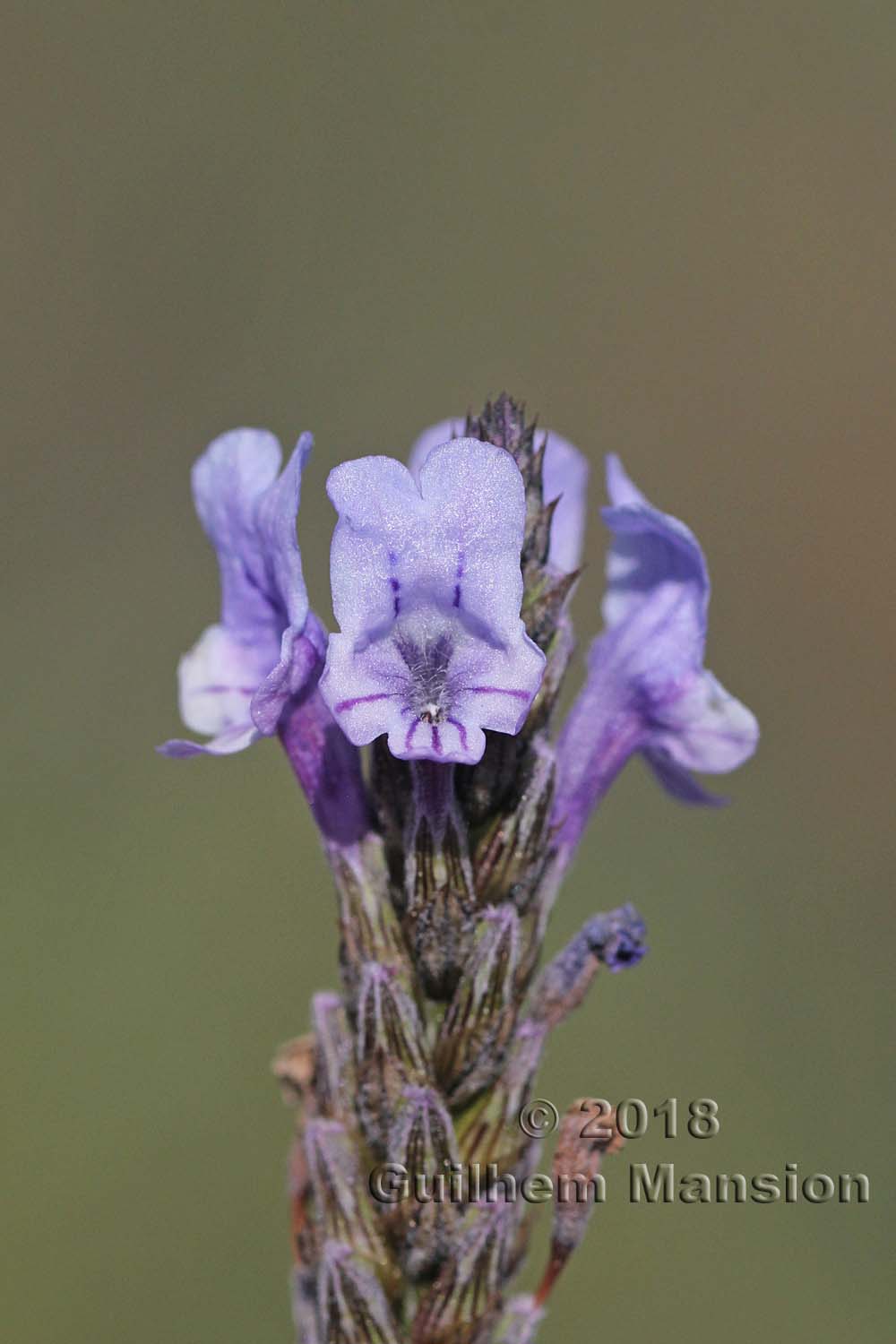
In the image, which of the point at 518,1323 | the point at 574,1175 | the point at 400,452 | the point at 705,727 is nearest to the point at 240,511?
the point at 705,727

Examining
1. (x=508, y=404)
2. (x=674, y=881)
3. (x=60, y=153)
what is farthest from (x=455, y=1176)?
(x=60, y=153)

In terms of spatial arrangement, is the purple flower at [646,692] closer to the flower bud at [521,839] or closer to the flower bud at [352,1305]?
the flower bud at [521,839]

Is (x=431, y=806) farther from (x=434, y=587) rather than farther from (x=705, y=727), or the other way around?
→ (x=705, y=727)

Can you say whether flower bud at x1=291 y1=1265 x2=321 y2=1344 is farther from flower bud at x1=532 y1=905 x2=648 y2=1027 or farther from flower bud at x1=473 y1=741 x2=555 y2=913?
flower bud at x1=473 y1=741 x2=555 y2=913

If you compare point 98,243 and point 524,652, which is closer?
point 524,652

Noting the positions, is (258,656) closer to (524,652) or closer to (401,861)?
(401,861)

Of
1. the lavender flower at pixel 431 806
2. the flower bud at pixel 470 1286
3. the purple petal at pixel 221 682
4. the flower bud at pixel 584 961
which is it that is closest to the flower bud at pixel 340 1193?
the lavender flower at pixel 431 806
